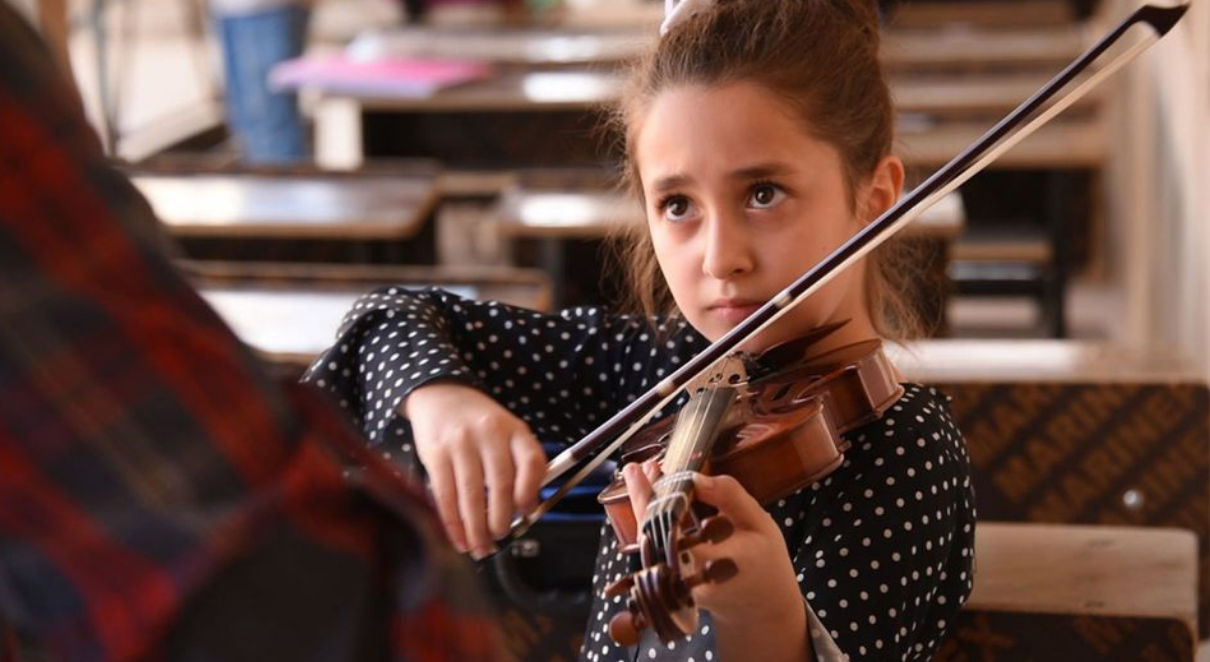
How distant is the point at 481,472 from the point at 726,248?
233mm

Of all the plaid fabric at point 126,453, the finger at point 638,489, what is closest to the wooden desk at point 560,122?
the finger at point 638,489

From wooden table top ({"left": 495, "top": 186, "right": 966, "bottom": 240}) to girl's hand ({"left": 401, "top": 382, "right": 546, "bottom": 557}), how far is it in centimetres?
155

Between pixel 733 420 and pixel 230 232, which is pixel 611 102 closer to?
pixel 733 420

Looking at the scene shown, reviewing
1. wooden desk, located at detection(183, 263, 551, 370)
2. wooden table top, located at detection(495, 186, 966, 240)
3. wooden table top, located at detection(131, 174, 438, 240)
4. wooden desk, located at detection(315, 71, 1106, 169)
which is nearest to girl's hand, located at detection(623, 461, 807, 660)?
wooden desk, located at detection(183, 263, 551, 370)

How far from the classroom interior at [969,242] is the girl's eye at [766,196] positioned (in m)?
0.28

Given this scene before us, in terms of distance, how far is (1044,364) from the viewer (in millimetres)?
1924

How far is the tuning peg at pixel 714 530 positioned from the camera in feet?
2.82

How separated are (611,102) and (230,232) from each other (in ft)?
5.12

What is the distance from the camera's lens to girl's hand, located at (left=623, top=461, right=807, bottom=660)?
2.93 feet

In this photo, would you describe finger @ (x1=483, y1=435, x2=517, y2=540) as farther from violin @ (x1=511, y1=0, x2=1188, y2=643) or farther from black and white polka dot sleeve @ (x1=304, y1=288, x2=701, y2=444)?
black and white polka dot sleeve @ (x1=304, y1=288, x2=701, y2=444)

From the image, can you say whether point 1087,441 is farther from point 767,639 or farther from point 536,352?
point 767,639

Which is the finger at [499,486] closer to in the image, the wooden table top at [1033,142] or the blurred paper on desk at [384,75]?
the wooden table top at [1033,142]

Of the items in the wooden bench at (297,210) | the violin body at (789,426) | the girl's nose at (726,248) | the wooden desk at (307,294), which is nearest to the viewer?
the violin body at (789,426)

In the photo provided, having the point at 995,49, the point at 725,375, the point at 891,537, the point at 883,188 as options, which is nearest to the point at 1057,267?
the point at 995,49
